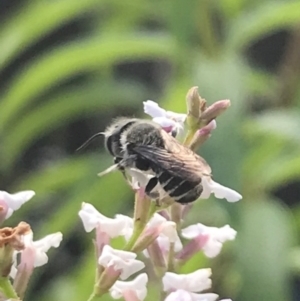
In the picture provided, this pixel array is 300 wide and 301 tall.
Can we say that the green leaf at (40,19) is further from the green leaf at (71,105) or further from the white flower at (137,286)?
the white flower at (137,286)

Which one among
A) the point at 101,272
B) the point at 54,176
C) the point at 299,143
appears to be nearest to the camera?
the point at 101,272

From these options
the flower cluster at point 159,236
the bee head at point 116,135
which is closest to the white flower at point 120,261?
the flower cluster at point 159,236

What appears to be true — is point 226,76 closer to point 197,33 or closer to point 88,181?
point 197,33

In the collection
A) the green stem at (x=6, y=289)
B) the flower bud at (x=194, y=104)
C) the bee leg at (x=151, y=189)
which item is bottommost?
the green stem at (x=6, y=289)

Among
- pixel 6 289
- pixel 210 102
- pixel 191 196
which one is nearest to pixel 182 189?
pixel 191 196

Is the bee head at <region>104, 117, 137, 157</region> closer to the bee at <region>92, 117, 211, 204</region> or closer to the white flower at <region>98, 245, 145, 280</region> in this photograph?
the bee at <region>92, 117, 211, 204</region>

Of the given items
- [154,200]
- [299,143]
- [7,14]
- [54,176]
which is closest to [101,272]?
[154,200]

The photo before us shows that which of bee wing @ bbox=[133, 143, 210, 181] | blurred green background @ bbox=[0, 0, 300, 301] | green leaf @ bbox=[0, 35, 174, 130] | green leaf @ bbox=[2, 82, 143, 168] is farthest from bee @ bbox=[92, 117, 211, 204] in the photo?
green leaf @ bbox=[2, 82, 143, 168]
